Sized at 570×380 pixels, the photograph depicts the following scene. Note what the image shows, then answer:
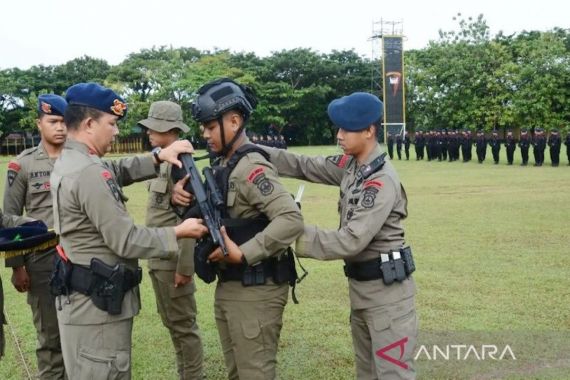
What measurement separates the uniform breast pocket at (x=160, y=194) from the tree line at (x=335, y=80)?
113 ft

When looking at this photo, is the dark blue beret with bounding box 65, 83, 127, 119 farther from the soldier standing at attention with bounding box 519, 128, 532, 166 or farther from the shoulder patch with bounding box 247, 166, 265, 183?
the soldier standing at attention with bounding box 519, 128, 532, 166

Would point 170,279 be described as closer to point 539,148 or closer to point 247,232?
point 247,232

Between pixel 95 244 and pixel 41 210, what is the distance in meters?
1.82

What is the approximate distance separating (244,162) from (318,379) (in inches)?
87.1

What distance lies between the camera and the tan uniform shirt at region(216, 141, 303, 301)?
3.19 meters

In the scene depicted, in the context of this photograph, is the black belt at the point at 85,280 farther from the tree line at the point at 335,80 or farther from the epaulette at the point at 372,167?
the tree line at the point at 335,80

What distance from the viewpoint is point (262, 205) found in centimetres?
323

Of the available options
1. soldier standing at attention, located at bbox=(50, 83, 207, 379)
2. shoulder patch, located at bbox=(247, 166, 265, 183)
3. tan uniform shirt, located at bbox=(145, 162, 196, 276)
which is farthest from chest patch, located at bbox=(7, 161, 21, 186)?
shoulder patch, located at bbox=(247, 166, 265, 183)

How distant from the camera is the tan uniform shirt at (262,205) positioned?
3.19m

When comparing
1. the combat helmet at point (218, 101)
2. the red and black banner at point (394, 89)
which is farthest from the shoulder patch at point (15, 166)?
the red and black banner at point (394, 89)

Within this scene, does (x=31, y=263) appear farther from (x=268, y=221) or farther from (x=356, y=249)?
(x=356, y=249)

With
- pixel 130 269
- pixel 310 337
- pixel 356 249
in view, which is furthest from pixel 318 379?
pixel 130 269

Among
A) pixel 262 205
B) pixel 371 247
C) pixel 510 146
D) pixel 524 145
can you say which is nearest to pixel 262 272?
pixel 262 205

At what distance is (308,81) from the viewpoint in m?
59.8
